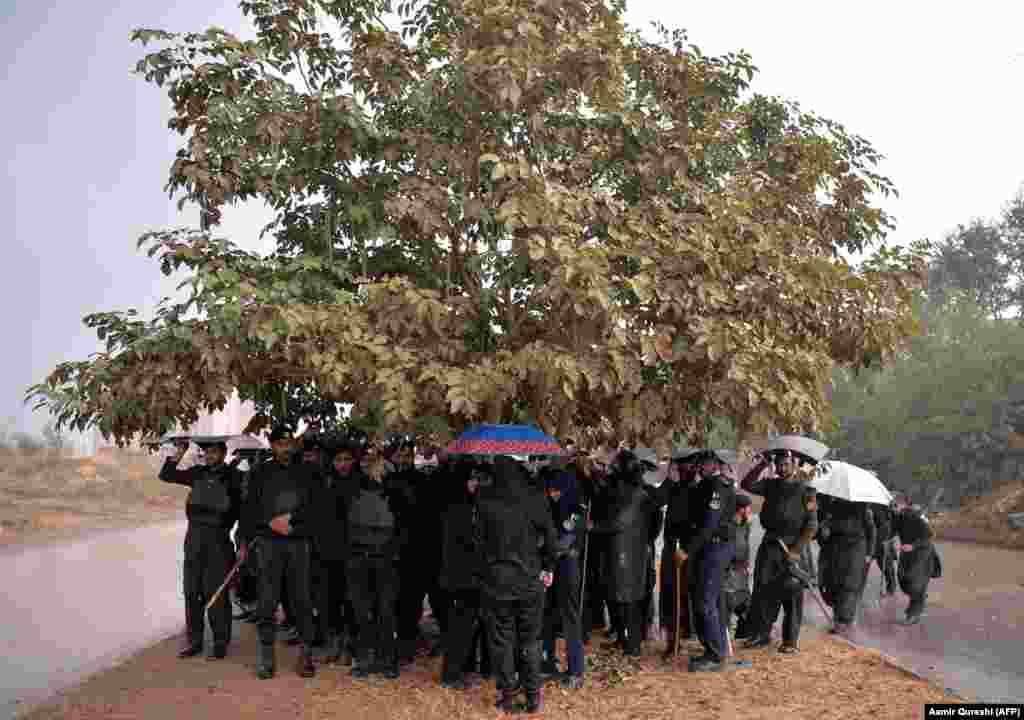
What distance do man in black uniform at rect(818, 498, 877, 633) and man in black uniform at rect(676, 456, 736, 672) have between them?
2.50m

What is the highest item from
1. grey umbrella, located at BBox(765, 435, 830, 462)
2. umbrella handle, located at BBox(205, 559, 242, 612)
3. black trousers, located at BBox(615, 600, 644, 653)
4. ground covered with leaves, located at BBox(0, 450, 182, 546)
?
grey umbrella, located at BBox(765, 435, 830, 462)

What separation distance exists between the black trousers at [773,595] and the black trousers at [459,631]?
307 centimetres

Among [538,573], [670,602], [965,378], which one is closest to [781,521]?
[670,602]

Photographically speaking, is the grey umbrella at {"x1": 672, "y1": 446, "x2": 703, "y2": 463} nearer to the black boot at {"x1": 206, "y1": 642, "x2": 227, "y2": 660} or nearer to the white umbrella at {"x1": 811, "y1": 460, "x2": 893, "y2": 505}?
the white umbrella at {"x1": 811, "y1": 460, "x2": 893, "y2": 505}

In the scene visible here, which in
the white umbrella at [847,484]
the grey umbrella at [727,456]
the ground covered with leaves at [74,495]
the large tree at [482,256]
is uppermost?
the large tree at [482,256]

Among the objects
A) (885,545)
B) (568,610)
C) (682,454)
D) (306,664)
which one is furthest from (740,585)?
(885,545)

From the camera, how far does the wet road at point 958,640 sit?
27.3ft

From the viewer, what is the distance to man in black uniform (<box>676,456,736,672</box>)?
8.36 m

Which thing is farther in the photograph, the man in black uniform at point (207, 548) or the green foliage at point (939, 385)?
the green foliage at point (939, 385)

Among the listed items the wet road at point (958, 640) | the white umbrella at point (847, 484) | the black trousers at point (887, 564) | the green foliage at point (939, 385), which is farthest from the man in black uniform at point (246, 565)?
the green foliage at point (939, 385)

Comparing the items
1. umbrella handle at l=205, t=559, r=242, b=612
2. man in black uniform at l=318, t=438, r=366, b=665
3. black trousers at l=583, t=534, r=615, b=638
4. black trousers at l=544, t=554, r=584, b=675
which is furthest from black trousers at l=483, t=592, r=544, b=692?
umbrella handle at l=205, t=559, r=242, b=612

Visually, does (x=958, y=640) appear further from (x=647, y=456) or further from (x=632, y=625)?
(x=632, y=625)

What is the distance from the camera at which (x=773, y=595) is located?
30.6 feet

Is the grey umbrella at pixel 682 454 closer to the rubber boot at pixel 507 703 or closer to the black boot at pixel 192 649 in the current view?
the rubber boot at pixel 507 703
